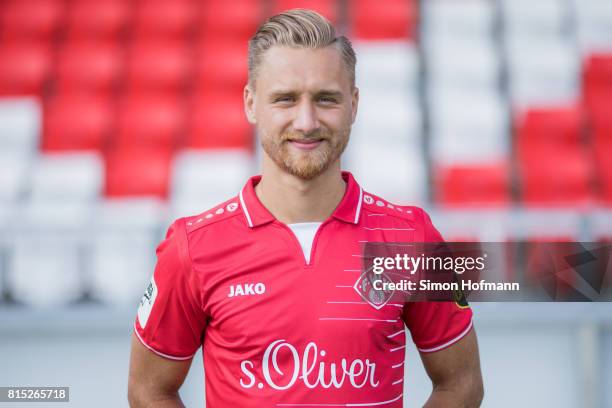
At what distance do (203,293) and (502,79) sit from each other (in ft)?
11.4

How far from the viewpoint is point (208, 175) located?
12.7 feet

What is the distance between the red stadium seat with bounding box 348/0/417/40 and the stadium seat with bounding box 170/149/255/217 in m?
1.11

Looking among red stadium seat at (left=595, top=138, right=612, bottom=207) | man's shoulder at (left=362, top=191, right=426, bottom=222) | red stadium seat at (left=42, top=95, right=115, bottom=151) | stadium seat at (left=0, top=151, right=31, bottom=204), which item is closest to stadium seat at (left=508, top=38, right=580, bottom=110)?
red stadium seat at (left=595, top=138, right=612, bottom=207)

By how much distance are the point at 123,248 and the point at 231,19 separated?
7.48 feet

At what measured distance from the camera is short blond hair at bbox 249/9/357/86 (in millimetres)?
1204

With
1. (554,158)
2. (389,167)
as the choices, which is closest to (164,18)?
(389,167)

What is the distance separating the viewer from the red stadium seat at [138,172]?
376 centimetres

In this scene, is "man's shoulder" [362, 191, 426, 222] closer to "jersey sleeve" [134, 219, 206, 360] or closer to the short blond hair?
the short blond hair

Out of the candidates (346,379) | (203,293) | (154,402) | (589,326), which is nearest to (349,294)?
(346,379)

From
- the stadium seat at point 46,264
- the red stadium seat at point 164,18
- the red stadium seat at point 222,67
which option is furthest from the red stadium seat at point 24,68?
the stadium seat at point 46,264

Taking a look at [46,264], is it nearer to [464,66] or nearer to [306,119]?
[306,119]

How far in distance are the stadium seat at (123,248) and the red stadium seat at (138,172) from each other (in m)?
0.06

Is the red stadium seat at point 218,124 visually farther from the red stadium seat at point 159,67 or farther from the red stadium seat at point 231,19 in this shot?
the red stadium seat at point 231,19

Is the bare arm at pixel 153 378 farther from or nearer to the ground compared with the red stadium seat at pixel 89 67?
nearer to the ground
